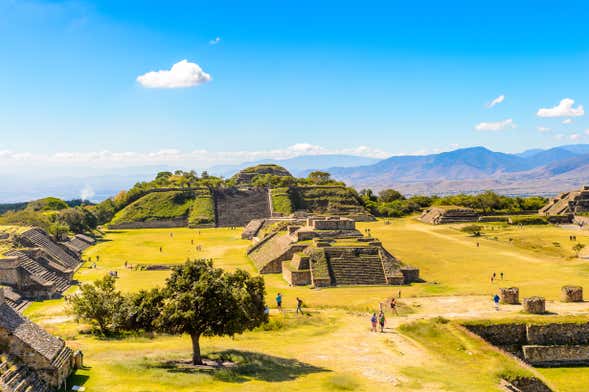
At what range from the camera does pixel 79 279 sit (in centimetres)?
4612

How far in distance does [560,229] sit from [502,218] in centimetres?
1174

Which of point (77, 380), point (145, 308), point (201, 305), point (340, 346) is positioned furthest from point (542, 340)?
point (77, 380)

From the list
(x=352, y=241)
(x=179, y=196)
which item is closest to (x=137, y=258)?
(x=352, y=241)

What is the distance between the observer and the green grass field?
19469 mm

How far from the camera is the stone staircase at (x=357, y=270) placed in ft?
140

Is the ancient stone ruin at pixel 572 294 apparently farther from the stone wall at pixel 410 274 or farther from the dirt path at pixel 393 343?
the stone wall at pixel 410 274

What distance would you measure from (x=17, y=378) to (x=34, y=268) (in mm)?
27666

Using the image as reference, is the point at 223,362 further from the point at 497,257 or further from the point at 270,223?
the point at 270,223

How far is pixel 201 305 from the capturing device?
20.3 metres

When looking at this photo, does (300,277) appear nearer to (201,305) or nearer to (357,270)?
(357,270)

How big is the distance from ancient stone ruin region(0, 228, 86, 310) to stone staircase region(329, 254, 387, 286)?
2144cm

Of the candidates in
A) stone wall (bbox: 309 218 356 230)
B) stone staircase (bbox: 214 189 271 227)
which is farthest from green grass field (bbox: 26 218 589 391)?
stone staircase (bbox: 214 189 271 227)

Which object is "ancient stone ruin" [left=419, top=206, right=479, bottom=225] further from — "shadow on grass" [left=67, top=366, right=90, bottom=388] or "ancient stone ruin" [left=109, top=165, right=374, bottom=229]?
"shadow on grass" [left=67, top=366, right=90, bottom=388]

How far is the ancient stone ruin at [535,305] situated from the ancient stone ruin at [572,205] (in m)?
66.8
